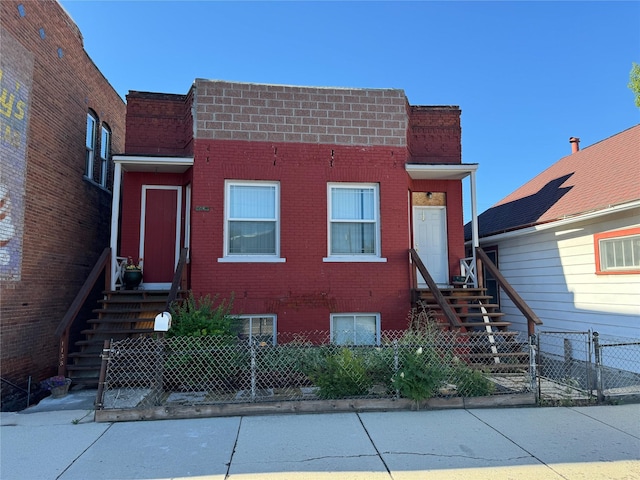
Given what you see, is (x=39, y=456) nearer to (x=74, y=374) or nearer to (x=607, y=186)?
(x=74, y=374)

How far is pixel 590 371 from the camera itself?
6.36m

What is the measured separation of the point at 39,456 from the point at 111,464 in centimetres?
91

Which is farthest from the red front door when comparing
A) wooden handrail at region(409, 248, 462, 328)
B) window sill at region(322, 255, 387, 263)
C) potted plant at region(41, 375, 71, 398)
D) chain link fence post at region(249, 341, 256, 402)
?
wooden handrail at region(409, 248, 462, 328)

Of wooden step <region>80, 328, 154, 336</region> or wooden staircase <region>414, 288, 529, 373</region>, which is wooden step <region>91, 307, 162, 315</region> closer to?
wooden step <region>80, 328, 154, 336</region>

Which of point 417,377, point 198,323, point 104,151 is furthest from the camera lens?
point 104,151

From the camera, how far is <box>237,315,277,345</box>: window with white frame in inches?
348

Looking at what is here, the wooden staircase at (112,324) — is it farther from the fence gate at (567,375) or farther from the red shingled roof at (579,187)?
the red shingled roof at (579,187)

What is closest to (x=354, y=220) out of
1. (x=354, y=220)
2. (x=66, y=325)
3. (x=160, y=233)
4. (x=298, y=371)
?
(x=354, y=220)

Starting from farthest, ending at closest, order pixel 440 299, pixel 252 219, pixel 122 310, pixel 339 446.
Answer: pixel 252 219 → pixel 122 310 → pixel 440 299 → pixel 339 446

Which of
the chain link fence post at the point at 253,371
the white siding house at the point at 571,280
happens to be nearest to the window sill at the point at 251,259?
the chain link fence post at the point at 253,371

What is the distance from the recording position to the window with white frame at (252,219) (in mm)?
9094

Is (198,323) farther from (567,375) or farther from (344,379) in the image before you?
(567,375)

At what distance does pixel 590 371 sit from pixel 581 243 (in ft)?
12.8

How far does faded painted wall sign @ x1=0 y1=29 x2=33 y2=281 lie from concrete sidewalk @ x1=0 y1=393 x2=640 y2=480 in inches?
125
